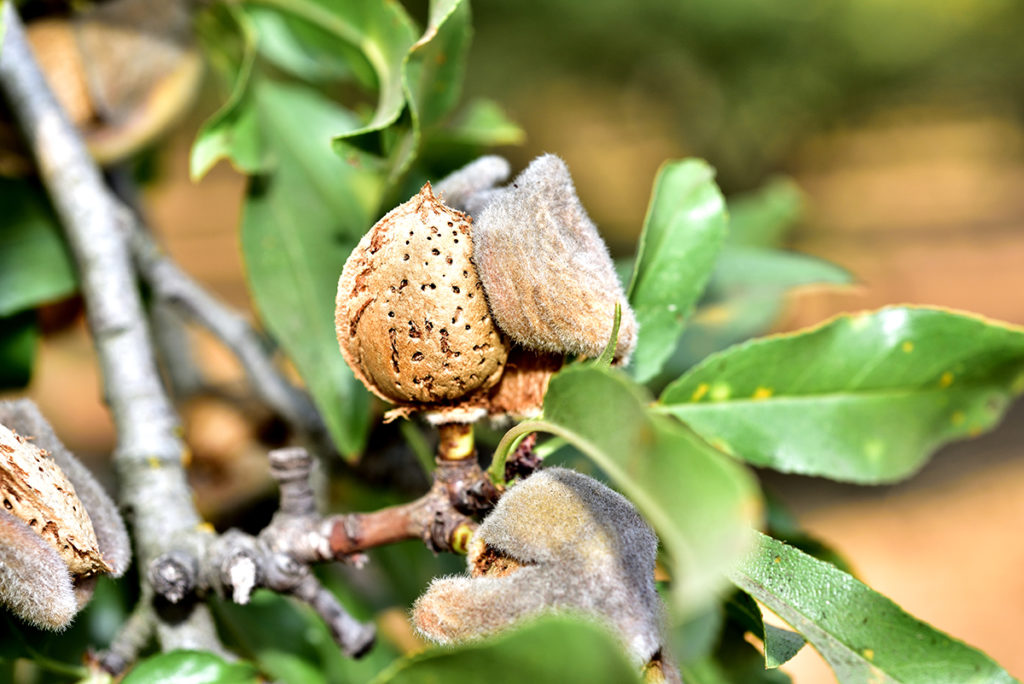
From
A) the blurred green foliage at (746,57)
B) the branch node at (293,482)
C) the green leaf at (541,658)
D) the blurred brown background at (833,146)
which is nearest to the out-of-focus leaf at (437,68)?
the branch node at (293,482)

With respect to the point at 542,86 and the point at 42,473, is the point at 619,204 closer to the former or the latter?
the point at 542,86

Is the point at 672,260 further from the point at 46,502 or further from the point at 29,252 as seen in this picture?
the point at 29,252

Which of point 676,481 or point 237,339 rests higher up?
point 676,481

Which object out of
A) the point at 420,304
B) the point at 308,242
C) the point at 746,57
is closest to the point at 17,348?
the point at 308,242

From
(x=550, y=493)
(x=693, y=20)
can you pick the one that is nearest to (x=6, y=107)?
(x=550, y=493)

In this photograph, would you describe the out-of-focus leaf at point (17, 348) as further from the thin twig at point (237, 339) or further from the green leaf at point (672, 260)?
the green leaf at point (672, 260)

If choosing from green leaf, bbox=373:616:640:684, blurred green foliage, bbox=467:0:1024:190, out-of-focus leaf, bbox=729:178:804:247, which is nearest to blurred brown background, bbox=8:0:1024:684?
blurred green foliage, bbox=467:0:1024:190
